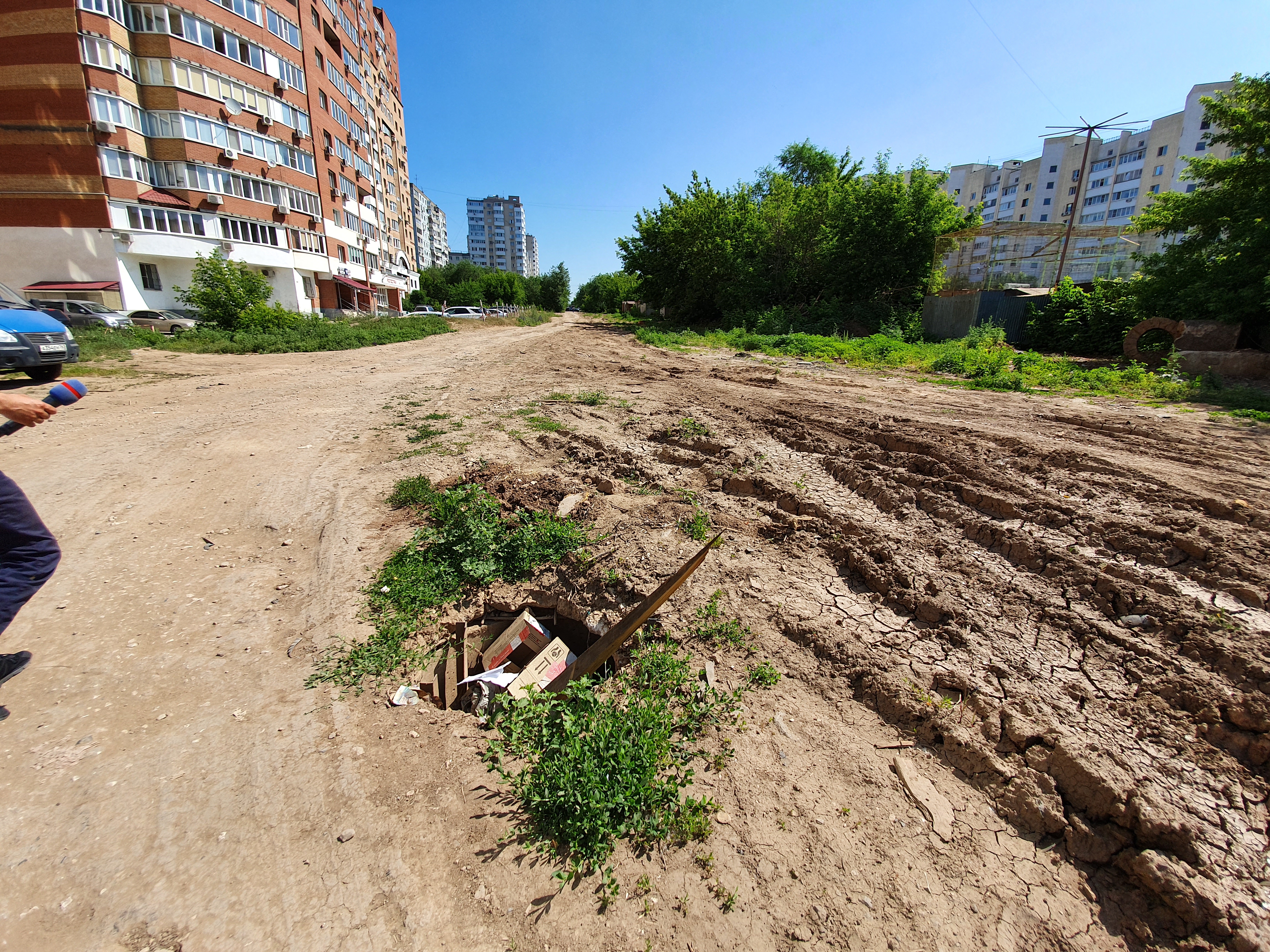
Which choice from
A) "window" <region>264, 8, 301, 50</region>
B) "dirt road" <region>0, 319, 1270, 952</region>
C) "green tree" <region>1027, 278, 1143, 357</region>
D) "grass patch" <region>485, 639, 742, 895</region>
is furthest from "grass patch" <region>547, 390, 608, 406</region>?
"window" <region>264, 8, 301, 50</region>

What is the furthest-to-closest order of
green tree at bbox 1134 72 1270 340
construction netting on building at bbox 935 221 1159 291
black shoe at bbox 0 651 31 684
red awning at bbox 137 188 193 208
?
red awning at bbox 137 188 193 208
construction netting on building at bbox 935 221 1159 291
green tree at bbox 1134 72 1270 340
black shoe at bbox 0 651 31 684

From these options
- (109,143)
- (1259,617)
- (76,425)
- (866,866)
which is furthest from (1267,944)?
(109,143)

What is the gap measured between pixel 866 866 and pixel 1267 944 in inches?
51.3

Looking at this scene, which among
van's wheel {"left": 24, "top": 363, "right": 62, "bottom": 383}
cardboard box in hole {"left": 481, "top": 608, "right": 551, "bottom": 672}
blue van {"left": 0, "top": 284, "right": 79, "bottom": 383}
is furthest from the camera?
van's wheel {"left": 24, "top": 363, "right": 62, "bottom": 383}

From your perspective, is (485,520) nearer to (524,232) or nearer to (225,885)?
(225,885)

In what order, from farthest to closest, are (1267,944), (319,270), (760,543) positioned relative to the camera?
(319,270), (760,543), (1267,944)

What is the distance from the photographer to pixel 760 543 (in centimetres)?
463

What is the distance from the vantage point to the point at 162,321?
958 inches

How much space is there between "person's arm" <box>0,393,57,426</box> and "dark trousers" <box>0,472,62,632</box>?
0.97ft

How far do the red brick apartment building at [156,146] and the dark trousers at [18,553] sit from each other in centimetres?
3219

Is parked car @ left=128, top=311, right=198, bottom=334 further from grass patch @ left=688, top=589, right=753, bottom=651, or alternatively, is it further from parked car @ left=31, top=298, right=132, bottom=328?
grass patch @ left=688, top=589, right=753, bottom=651

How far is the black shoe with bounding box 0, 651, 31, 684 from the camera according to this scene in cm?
287

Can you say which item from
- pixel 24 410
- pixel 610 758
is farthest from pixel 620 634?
pixel 24 410

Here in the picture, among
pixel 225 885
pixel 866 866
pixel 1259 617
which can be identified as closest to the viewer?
pixel 225 885
